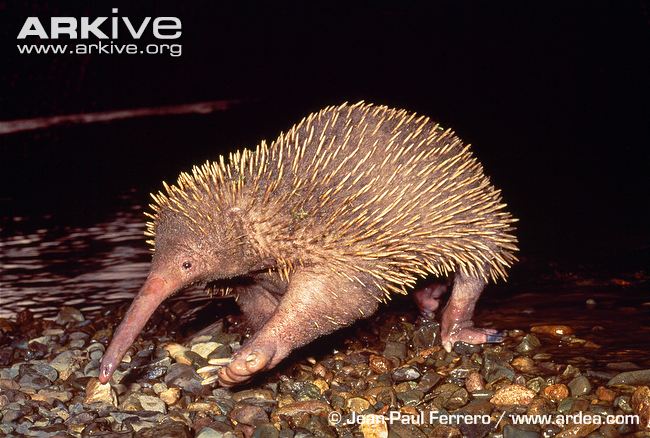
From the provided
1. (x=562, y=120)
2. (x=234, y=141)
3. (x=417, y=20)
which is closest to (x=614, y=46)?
(x=417, y=20)

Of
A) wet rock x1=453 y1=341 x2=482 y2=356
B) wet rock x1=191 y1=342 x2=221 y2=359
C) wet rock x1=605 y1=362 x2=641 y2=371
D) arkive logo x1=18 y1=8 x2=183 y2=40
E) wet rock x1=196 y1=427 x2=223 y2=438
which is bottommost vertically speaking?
wet rock x1=196 y1=427 x2=223 y2=438

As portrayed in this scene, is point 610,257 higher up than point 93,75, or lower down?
lower down

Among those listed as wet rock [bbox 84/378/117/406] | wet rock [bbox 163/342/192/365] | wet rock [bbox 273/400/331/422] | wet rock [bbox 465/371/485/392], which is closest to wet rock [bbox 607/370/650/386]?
wet rock [bbox 465/371/485/392]

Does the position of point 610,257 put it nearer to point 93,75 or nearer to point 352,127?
point 352,127

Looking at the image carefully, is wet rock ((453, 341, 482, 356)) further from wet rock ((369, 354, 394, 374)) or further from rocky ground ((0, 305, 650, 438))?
wet rock ((369, 354, 394, 374))

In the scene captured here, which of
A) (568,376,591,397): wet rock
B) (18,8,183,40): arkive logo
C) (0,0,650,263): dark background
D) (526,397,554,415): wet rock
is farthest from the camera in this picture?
(0,0,650,263): dark background

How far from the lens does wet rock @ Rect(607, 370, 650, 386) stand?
14.1 feet

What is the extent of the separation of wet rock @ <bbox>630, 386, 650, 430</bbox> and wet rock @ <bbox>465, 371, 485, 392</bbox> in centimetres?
78

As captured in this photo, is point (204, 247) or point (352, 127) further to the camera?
point (352, 127)

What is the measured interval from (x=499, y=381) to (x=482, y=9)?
30664 mm

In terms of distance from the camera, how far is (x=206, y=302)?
6488 millimetres

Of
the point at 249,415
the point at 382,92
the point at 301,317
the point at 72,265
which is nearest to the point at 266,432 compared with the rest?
the point at 249,415

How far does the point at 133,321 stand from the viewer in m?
4.07

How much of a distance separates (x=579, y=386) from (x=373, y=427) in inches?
44.3
